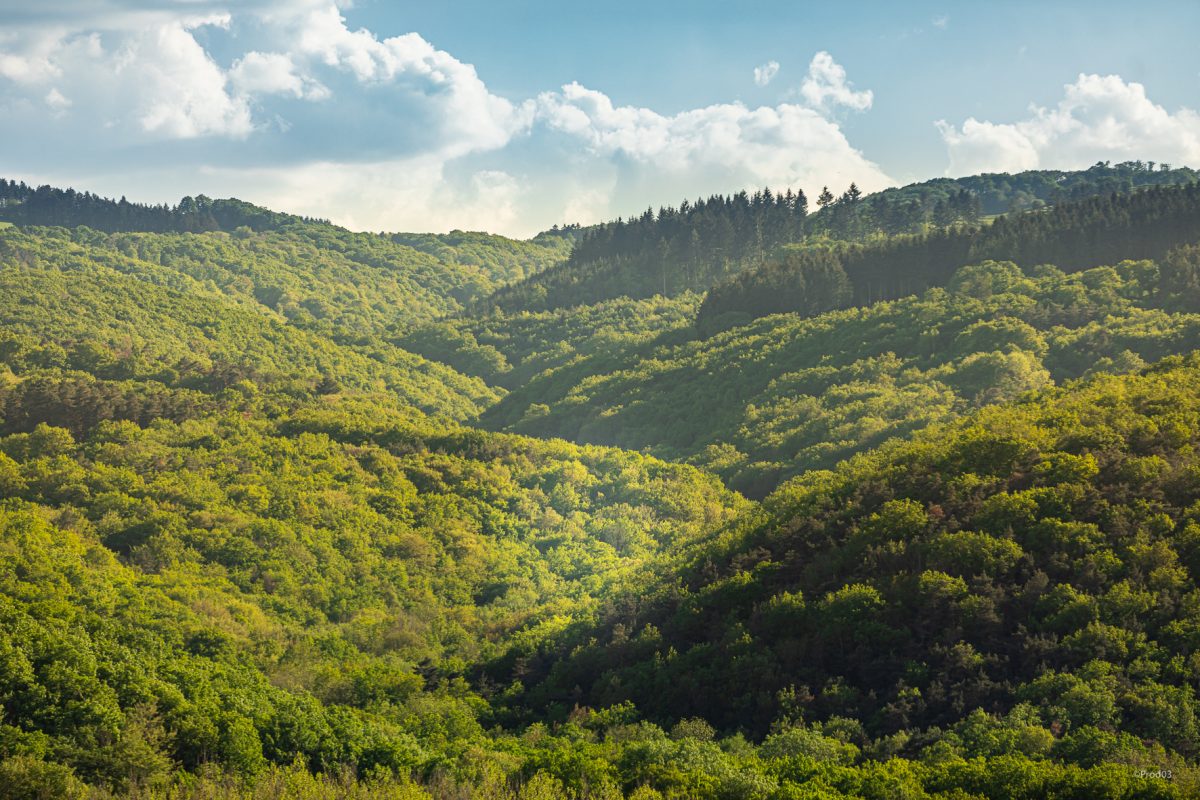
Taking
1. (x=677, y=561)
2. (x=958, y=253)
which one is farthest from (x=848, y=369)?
(x=677, y=561)

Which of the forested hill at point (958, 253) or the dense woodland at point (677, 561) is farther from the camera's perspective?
the forested hill at point (958, 253)

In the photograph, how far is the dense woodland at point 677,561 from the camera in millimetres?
38875

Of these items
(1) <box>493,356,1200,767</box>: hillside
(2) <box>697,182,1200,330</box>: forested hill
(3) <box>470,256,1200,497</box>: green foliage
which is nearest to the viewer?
(1) <box>493,356,1200,767</box>: hillside

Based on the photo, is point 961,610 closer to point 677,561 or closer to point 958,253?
point 677,561

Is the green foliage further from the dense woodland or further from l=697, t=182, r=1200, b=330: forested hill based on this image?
l=697, t=182, r=1200, b=330: forested hill

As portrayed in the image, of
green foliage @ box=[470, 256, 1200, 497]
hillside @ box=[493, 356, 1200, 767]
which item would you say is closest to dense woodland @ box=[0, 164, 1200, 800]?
hillside @ box=[493, 356, 1200, 767]

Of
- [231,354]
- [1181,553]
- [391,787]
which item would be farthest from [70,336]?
[1181,553]

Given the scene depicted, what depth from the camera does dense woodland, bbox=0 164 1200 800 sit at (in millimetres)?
38875

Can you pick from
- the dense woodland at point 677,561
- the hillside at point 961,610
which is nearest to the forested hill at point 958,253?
the dense woodland at point 677,561

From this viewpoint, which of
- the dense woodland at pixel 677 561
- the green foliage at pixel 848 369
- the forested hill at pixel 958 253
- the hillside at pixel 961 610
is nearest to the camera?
the dense woodland at pixel 677 561

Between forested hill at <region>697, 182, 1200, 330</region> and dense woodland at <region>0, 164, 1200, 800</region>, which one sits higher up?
forested hill at <region>697, 182, 1200, 330</region>

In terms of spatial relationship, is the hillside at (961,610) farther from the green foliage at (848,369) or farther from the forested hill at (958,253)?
the forested hill at (958,253)

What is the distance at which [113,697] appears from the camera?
4050 centimetres

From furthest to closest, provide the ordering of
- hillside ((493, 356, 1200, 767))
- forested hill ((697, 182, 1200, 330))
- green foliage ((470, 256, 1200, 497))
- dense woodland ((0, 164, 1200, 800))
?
forested hill ((697, 182, 1200, 330))
green foliage ((470, 256, 1200, 497))
hillside ((493, 356, 1200, 767))
dense woodland ((0, 164, 1200, 800))
